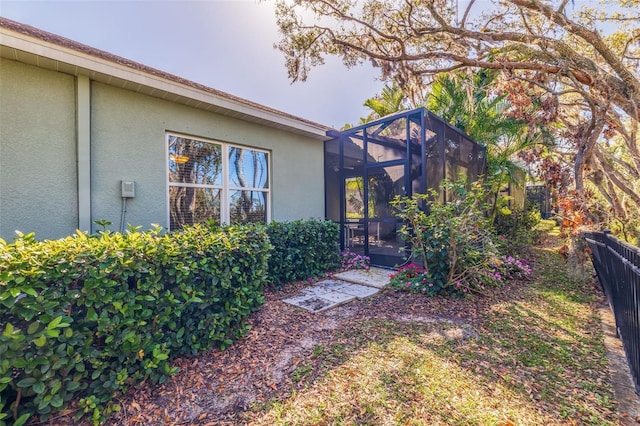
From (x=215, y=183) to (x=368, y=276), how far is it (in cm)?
369

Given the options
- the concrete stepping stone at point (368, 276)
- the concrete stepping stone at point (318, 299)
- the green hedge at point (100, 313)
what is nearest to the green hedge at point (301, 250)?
the concrete stepping stone at point (368, 276)

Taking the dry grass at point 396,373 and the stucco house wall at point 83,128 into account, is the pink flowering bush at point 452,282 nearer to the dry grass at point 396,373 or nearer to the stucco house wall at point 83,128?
the dry grass at point 396,373

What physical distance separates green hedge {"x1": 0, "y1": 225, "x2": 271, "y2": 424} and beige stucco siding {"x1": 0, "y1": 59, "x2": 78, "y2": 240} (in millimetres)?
1893

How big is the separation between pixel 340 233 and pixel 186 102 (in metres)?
4.63

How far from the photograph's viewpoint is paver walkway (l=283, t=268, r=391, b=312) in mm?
4473

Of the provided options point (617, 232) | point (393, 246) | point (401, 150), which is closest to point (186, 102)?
point (401, 150)

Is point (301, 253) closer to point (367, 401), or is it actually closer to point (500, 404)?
point (367, 401)

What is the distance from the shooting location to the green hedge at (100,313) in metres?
1.91

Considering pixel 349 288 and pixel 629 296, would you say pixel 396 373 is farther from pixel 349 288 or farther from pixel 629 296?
pixel 349 288

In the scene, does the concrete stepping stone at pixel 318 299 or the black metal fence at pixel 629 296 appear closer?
the black metal fence at pixel 629 296

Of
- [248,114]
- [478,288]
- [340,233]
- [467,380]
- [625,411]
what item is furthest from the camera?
[340,233]

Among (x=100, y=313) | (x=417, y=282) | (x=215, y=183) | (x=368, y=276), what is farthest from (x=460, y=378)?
(x=215, y=183)

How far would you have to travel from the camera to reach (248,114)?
5.63 meters

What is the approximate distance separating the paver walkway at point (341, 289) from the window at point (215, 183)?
199 centimetres
